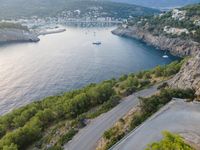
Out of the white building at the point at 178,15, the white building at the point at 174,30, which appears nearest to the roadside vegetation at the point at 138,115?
the white building at the point at 174,30

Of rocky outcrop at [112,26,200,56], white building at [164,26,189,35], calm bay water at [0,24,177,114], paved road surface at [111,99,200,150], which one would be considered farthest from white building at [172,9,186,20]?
paved road surface at [111,99,200,150]

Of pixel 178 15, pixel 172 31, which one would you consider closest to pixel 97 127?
pixel 172 31

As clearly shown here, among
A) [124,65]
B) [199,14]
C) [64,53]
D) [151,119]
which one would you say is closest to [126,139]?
[151,119]

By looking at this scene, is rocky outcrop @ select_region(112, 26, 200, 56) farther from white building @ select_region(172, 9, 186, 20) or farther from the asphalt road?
the asphalt road

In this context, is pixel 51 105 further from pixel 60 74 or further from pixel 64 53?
pixel 64 53

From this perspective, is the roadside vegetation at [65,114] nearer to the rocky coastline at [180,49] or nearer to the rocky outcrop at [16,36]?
the rocky coastline at [180,49]
